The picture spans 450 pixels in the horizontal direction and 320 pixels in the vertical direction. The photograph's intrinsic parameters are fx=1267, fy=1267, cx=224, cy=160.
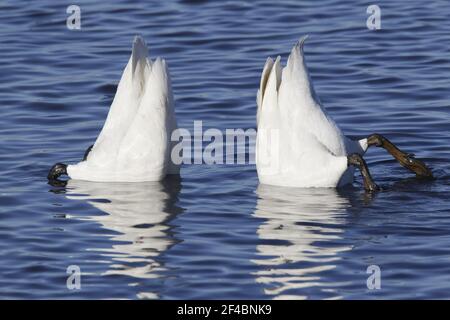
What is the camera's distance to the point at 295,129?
39.0ft

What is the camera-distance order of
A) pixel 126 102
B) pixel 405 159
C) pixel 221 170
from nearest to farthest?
pixel 126 102, pixel 405 159, pixel 221 170

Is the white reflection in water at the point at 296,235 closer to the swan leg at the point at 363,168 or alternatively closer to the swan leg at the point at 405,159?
the swan leg at the point at 363,168

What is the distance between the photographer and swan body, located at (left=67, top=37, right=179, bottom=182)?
1223cm

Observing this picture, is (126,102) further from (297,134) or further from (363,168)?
(363,168)

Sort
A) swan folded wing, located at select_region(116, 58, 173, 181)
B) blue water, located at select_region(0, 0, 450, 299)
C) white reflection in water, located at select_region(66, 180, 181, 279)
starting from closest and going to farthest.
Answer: blue water, located at select_region(0, 0, 450, 299), white reflection in water, located at select_region(66, 180, 181, 279), swan folded wing, located at select_region(116, 58, 173, 181)

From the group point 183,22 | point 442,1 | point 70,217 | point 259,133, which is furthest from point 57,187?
point 442,1

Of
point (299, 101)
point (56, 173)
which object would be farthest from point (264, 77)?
point (56, 173)

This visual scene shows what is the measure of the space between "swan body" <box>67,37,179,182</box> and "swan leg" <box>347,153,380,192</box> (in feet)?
5.97

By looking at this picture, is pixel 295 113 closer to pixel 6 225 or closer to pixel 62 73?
pixel 6 225

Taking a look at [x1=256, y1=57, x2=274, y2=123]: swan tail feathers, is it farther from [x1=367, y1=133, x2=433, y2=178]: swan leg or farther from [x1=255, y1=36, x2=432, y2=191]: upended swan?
[x1=367, y1=133, x2=433, y2=178]: swan leg

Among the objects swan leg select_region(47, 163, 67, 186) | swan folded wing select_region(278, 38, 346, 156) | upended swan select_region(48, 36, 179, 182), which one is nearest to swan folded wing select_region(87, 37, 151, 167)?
upended swan select_region(48, 36, 179, 182)

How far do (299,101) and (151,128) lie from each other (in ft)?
4.84

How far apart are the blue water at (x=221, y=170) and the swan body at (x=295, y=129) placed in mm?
279

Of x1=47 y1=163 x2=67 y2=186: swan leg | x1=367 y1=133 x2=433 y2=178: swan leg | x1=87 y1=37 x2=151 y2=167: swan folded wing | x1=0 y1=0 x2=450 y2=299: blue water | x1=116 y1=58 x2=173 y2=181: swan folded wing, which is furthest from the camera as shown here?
x1=47 y1=163 x2=67 y2=186: swan leg
